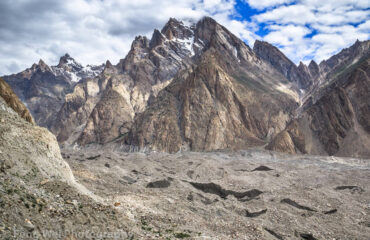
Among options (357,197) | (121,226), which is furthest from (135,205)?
(357,197)

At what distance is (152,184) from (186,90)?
390 ft

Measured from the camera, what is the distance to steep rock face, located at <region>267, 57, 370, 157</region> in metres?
135

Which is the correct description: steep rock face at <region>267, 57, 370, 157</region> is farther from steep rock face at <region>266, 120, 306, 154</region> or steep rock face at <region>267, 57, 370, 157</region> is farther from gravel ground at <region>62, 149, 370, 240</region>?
gravel ground at <region>62, 149, 370, 240</region>

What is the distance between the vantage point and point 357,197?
46.6 m

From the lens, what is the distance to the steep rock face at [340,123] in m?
135

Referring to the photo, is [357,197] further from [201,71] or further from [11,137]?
[201,71]

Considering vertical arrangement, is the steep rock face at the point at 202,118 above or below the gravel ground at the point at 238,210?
above

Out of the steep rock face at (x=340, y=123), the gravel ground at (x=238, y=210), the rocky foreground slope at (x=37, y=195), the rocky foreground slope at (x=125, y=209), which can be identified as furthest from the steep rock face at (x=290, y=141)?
the rocky foreground slope at (x=37, y=195)

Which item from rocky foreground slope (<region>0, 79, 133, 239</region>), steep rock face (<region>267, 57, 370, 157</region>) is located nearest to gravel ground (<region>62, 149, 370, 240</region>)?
rocky foreground slope (<region>0, 79, 133, 239</region>)

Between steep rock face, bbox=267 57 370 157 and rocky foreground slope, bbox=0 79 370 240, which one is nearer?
rocky foreground slope, bbox=0 79 370 240

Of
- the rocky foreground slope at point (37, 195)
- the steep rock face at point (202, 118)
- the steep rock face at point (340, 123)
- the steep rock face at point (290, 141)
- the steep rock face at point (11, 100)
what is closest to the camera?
the rocky foreground slope at point (37, 195)

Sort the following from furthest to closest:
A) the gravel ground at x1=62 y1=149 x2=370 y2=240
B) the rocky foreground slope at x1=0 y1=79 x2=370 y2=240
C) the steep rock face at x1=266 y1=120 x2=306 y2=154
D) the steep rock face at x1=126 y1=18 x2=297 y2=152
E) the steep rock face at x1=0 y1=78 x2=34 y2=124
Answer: the steep rock face at x1=126 y1=18 x2=297 y2=152 → the steep rock face at x1=266 y1=120 x2=306 y2=154 → the steep rock face at x1=0 y1=78 x2=34 y2=124 → the gravel ground at x1=62 y1=149 x2=370 y2=240 → the rocky foreground slope at x1=0 y1=79 x2=370 y2=240

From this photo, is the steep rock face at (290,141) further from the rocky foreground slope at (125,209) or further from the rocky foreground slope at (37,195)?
the rocky foreground slope at (37,195)

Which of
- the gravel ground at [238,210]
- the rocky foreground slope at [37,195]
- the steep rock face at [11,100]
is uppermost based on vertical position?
the steep rock face at [11,100]
